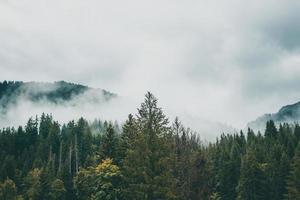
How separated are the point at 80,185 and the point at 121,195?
134 feet

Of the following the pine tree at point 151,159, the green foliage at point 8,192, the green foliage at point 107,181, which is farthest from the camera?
the green foliage at point 8,192

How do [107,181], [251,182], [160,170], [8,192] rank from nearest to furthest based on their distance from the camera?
1. [160,170]
2. [107,181]
3. [8,192]
4. [251,182]

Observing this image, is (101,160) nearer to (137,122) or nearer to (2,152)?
(137,122)

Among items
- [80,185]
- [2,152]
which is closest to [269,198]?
[80,185]

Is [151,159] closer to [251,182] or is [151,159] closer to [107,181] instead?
[107,181]

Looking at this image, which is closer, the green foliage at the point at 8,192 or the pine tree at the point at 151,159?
the pine tree at the point at 151,159

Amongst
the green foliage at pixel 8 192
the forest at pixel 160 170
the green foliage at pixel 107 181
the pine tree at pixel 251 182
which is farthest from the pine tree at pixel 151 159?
the pine tree at pixel 251 182

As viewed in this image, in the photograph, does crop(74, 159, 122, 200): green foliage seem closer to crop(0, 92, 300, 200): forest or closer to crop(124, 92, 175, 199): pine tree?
crop(0, 92, 300, 200): forest

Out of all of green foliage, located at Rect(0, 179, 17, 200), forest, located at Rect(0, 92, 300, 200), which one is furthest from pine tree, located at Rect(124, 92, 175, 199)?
green foliage, located at Rect(0, 179, 17, 200)

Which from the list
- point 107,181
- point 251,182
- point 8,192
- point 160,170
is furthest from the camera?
point 251,182

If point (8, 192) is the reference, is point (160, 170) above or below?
below

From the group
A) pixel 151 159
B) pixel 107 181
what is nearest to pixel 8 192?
pixel 107 181

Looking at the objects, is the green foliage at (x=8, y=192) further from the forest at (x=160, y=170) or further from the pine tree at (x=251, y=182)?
the pine tree at (x=251, y=182)

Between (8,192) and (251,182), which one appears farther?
(251,182)
